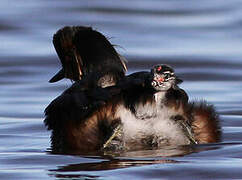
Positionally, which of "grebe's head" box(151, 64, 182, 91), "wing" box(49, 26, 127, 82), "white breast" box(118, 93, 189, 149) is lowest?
"white breast" box(118, 93, 189, 149)

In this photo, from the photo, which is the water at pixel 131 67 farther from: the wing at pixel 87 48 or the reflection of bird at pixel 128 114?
the wing at pixel 87 48

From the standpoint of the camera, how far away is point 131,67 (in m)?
12.0

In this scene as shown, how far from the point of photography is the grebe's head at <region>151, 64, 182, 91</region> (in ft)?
21.2

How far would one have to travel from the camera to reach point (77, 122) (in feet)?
22.3

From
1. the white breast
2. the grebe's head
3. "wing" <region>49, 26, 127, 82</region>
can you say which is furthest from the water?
"wing" <region>49, 26, 127, 82</region>

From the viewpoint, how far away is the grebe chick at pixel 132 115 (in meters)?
6.48

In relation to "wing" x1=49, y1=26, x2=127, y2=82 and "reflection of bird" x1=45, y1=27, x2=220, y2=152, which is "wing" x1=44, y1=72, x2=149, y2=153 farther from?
"wing" x1=49, y1=26, x2=127, y2=82

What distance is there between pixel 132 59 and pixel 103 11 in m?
2.94

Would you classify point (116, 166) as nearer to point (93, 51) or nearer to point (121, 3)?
point (93, 51)

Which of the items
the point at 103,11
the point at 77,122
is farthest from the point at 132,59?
the point at 77,122

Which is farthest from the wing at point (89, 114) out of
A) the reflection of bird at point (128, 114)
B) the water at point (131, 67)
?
the water at point (131, 67)

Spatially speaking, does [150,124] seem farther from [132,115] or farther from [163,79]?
[163,79]

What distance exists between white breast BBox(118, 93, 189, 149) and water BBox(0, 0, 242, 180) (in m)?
0.11

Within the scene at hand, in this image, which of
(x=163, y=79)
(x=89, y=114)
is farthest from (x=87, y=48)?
(x=163, y=79)
